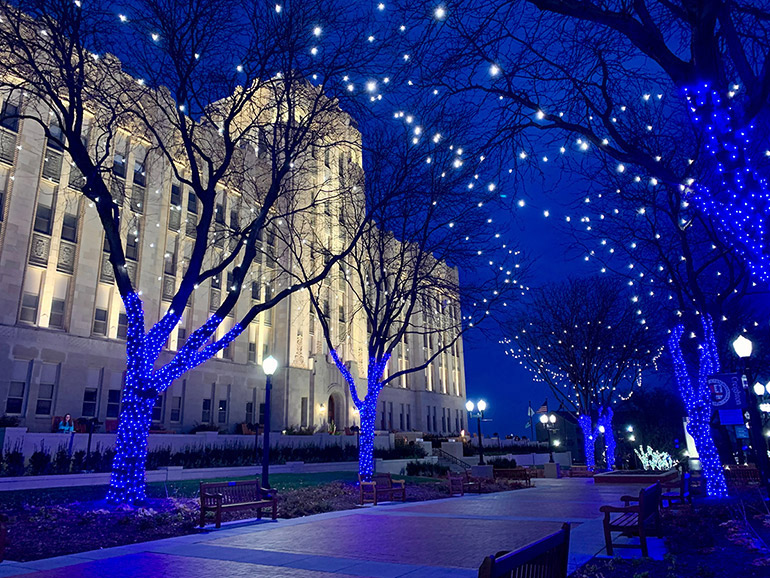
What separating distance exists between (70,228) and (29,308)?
5.28m

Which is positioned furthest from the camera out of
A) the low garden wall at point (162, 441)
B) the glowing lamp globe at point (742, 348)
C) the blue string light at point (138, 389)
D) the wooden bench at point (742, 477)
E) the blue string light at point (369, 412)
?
the wooden bench at point (742, 477)

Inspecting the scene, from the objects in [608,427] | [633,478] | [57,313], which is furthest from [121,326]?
[608,427]

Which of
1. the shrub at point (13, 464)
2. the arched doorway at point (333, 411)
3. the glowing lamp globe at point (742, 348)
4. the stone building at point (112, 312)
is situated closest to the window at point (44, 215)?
the stone building at point (112, 312)

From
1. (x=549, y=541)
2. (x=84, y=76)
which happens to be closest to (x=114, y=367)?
(x=84, y=76)

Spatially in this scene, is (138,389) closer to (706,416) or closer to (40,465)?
(40,465)

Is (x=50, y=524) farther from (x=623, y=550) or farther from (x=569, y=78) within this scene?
(x=569, y=78)

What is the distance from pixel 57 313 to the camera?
103 ft

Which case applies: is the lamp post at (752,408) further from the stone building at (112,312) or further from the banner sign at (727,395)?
the stone building at (112,312)

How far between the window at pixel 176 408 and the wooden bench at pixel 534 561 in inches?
1393

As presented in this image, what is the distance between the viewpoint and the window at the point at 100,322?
33156mm

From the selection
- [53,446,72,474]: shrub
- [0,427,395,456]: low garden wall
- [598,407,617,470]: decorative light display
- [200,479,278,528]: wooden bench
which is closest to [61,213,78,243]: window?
[0,427,395,456]: low garden wall

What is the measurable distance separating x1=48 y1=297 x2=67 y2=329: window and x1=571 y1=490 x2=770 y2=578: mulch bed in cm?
3158

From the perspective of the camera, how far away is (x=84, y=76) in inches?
530

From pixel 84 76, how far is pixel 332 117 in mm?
6730
